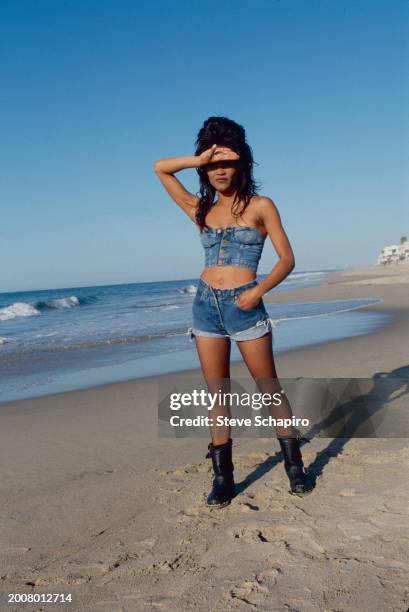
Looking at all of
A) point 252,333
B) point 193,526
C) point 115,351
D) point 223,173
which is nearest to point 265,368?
point 252,333

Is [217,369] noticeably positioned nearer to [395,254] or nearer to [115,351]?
[115,351]

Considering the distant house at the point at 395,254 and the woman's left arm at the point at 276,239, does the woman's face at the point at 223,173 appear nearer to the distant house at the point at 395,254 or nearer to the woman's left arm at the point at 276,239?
the woman's left arm at the point at 276,239

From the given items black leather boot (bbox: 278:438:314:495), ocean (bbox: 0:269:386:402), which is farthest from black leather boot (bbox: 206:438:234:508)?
ocean (bbox: 0:269:386:402)

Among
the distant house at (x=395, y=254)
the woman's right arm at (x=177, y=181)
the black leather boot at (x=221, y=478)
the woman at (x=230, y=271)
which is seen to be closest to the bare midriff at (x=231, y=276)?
the woman at (x=230, y=271)

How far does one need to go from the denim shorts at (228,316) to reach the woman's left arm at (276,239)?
0.14 metres

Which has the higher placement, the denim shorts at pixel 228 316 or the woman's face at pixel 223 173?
the woman's face at pixel 223 173

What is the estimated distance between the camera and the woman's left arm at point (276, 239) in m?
3.04

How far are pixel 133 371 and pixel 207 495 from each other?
205 inches

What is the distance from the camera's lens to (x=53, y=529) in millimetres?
A: 2998

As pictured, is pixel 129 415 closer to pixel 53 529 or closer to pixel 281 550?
pixel 53 529

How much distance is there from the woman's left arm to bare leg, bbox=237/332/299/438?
346 millimetres

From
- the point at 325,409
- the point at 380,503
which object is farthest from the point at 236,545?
the point at 325,409

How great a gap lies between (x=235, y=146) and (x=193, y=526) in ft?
7.19

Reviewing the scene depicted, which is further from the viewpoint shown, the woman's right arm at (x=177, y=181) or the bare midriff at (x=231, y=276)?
the woman's right arm at (x=177, y=181)
